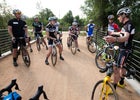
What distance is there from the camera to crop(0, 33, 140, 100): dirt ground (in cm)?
526

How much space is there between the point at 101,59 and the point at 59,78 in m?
2.43

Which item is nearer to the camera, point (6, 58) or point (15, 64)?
point (15, 64)

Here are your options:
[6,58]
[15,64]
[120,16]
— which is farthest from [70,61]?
[120,16]

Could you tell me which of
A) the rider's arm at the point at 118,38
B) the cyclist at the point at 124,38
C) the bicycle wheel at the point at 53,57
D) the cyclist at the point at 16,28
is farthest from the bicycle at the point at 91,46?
the rider's arm at the point at 118,38

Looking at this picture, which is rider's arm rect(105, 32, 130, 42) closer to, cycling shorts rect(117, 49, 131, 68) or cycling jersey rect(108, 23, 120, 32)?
cycling shorts rect(117, 49, 131, 68)

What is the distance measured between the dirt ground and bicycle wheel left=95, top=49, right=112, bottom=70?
0.22m

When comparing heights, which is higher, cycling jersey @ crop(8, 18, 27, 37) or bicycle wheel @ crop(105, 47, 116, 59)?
cycling jersey @ crop(8, 18, 27, 37)

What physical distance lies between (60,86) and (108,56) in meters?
2.68

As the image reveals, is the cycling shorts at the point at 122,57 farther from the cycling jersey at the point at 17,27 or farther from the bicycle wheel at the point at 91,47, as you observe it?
the bicycle wheel at the point at 91,47

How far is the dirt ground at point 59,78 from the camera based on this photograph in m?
5.26

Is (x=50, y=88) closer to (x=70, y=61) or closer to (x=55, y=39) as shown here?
(x=55, y=39)

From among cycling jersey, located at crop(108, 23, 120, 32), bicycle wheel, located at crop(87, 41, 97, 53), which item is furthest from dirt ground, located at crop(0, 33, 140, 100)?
bicycle wheel, located at crop(87, 41, 97, 53)

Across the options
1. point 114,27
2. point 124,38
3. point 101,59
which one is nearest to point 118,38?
point 124,38

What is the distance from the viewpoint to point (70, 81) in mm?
6258
